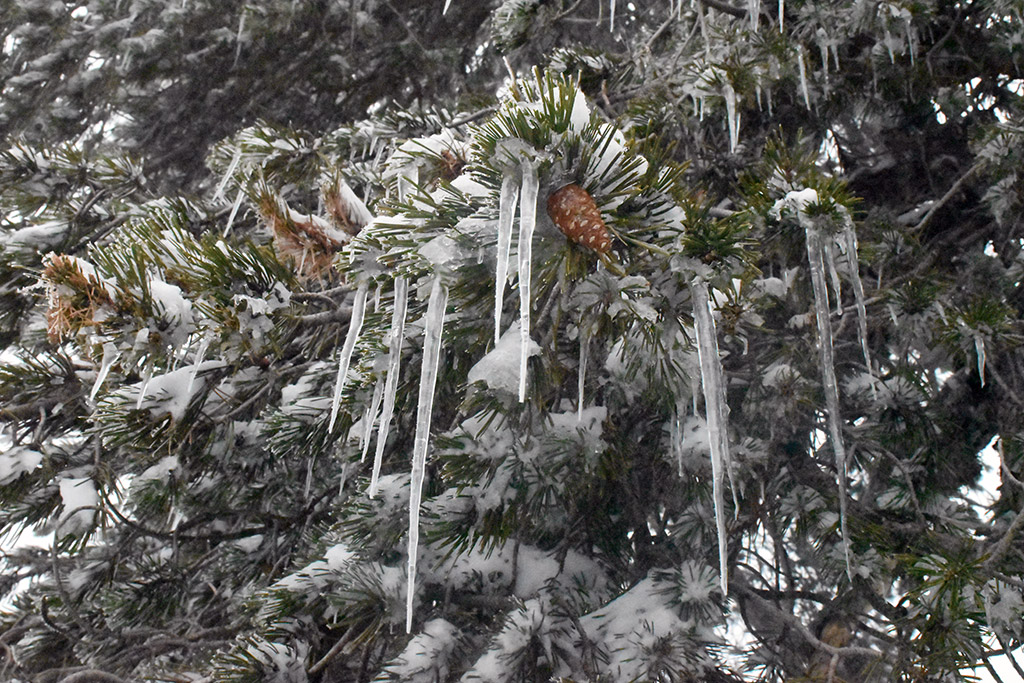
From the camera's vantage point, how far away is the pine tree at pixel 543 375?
119cm

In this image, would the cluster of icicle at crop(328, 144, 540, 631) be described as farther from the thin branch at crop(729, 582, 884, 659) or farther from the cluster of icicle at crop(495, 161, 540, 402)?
the thin branch at crop(729, 582, 884, 659)

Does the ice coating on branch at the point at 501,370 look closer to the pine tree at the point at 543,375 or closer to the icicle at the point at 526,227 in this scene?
the pine tree at the point at 543,375

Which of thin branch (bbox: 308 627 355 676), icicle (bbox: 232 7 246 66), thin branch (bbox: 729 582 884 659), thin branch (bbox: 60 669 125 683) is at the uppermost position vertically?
icicle (bbox: 232 7 246 66)

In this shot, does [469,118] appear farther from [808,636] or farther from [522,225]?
[808,636]

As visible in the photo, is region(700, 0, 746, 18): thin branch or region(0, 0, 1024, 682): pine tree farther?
region(700, 0, 746, 18): thin branch

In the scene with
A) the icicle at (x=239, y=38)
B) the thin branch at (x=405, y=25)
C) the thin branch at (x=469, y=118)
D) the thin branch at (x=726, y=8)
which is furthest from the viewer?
the thin branch at (x=405, y=25)

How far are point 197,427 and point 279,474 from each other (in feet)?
2.23

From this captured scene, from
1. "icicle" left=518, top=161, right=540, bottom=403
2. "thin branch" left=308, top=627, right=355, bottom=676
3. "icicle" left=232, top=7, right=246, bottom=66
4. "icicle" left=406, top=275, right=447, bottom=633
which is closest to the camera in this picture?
"icicle" left=518, top=161, right=540, bottom=403

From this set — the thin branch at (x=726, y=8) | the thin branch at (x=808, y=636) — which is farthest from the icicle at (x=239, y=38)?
the thin branch at (x=808, y=636)

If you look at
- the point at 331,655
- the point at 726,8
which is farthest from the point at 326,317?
the point at 726,8

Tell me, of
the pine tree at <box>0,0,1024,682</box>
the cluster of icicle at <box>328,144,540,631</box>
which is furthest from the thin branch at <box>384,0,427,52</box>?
the cluster of icicle at <box>328,144,540,631</box>

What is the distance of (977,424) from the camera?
2.52 meters

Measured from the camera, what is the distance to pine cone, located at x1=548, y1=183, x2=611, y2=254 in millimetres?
1000

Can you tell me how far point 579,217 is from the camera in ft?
3.36
